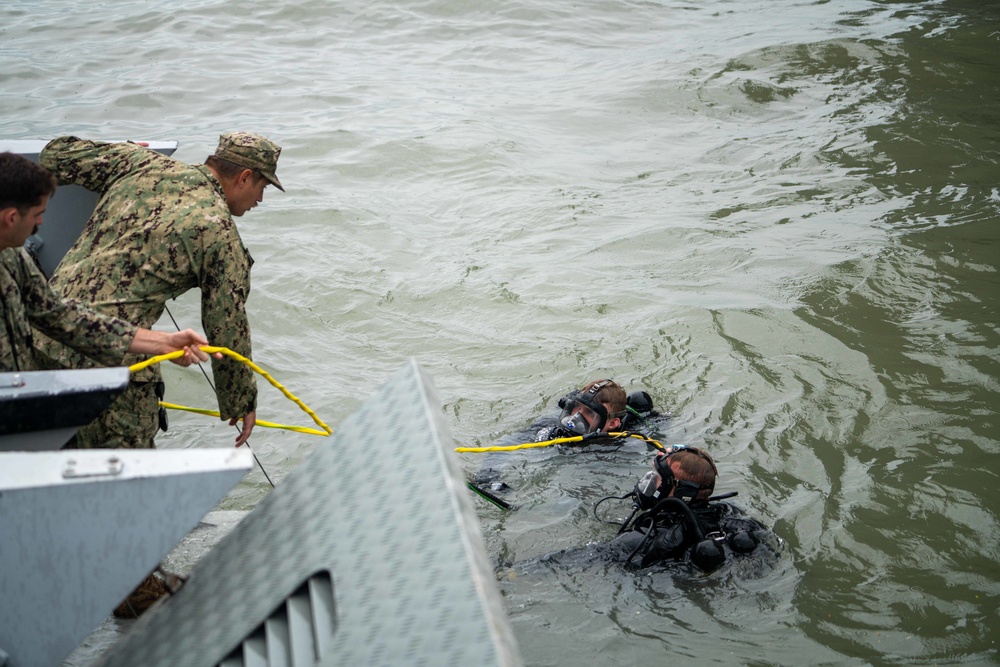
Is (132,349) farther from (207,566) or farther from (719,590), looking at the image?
(719,590)

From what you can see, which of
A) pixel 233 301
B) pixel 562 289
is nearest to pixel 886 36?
pixel 562 289

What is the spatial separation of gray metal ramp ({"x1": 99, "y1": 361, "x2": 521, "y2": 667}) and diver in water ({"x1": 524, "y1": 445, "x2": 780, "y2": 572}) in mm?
2585

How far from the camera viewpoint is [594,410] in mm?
5691

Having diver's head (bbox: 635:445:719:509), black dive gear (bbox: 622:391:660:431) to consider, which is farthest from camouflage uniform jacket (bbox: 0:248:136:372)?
black dive gear (bbox: 622:391:660:431)

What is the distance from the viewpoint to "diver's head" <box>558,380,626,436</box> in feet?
18.5

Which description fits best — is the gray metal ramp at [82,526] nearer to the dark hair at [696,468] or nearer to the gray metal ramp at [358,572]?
the gray metal ramp at [358,572]

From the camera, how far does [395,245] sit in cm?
878

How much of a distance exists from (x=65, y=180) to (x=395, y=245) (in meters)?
4.66

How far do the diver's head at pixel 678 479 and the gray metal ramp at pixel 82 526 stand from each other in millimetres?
2995

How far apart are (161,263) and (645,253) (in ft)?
18.8

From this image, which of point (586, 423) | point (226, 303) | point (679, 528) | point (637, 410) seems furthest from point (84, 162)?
point (637, 410)

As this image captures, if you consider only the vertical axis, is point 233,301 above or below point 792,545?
above

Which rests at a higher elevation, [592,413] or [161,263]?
[161,263]

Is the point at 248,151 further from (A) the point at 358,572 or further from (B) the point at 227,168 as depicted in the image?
(A) the point at 358,572
